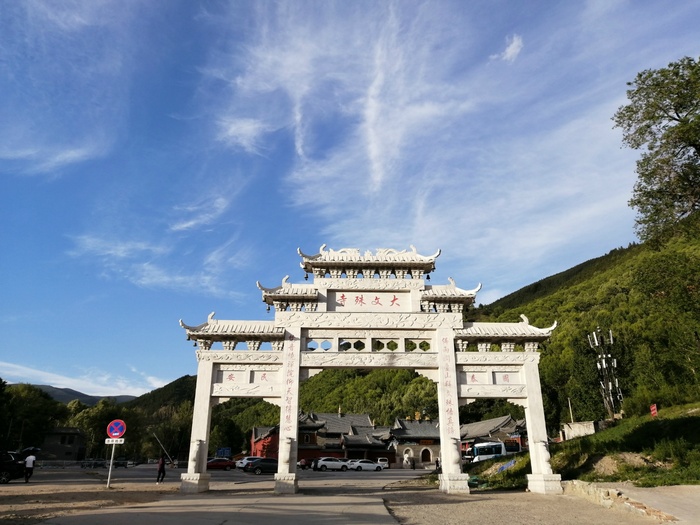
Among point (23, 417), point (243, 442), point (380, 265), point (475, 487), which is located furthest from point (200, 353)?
point (243, 442)

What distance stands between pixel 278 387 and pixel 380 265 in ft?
16.5

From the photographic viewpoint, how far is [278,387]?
1418 centimetres

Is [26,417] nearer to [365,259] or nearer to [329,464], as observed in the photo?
[329,464]

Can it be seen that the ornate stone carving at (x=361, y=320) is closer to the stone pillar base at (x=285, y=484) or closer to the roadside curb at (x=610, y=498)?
the stone pillar base at (x=285, y=484)

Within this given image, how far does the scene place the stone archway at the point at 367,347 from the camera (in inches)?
549

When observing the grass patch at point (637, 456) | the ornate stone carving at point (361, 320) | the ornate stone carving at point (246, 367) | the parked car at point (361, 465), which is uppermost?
the ornate stone carving at point (361, 320)

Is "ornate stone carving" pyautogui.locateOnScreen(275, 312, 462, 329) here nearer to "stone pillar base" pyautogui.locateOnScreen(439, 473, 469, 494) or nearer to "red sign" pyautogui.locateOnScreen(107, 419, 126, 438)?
"stone pillar base" pyautogui.locateOnScreen(439, 473, 469, 494)

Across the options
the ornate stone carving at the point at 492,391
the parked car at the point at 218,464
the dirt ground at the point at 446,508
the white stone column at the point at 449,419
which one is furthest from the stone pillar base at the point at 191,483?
the parked car at the point at 218,464

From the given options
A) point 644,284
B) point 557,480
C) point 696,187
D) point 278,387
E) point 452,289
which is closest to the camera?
point 696,187

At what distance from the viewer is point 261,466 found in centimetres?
2795

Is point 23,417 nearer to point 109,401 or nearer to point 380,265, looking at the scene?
point 109,401

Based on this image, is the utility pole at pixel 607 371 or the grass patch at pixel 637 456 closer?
the grass patch at pixel 637 456

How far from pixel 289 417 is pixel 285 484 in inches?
71.1

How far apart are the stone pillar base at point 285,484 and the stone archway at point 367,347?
15 centimetres
